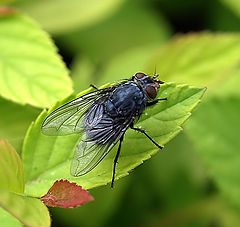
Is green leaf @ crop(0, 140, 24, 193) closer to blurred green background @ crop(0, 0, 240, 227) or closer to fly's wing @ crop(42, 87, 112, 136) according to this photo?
fly's wing @ crop(42, 87, 112, 136)

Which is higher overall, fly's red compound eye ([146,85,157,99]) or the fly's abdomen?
fly's red compound eye ([146,85,157,99])

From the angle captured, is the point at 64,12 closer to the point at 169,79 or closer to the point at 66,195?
the point at 169,79

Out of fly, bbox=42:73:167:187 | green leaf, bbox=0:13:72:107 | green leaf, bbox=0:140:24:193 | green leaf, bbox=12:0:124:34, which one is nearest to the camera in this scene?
green leaf, bbox=0:140:24:193

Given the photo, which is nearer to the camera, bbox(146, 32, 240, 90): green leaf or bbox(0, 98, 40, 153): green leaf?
bbox(0, 98, 40, 153): green leaf

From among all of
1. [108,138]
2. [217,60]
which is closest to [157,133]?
[108,138]

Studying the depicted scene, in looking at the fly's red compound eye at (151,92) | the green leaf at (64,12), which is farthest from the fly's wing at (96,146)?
the green leaf at (64,12)

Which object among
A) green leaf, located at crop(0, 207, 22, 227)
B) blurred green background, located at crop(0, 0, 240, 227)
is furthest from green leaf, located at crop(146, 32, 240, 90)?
green leaf, located at crop(0, 207, 22, 227)

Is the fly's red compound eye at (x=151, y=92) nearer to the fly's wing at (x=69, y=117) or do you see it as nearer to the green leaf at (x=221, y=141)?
the fly's wing at (x=69, y=117)

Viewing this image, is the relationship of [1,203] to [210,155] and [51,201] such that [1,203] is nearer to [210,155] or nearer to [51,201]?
[51,201]
